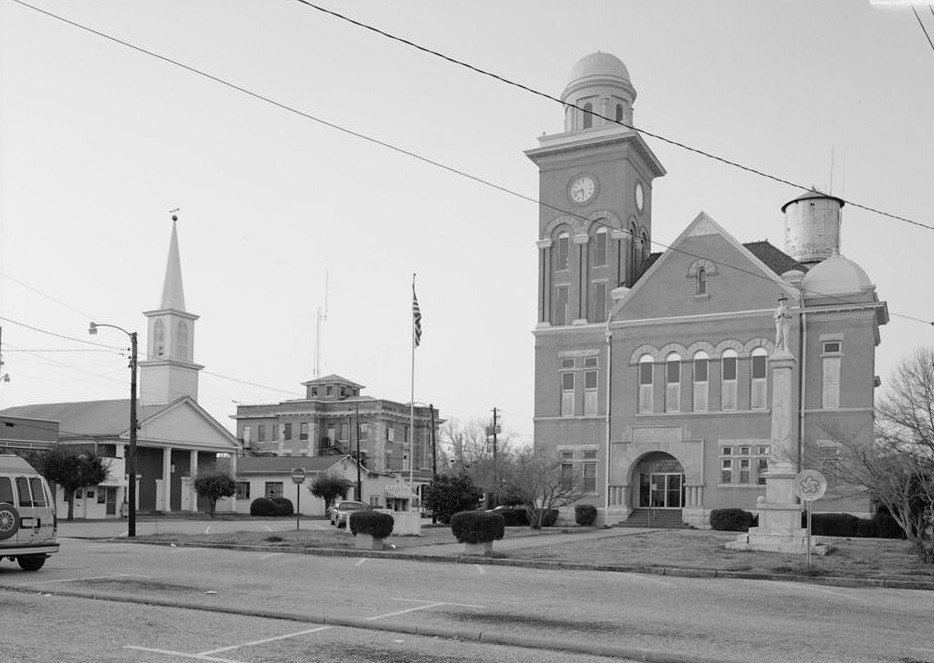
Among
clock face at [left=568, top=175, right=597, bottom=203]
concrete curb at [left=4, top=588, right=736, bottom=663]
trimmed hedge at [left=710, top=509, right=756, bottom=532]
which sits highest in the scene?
clock face at [left=568, top=175, right=597, bottom=203]

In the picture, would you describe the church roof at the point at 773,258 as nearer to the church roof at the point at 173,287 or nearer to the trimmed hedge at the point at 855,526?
the trimmed hedge at the point at 855,526

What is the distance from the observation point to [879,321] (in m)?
48.3

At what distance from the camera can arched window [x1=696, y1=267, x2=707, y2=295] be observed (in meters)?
49.5

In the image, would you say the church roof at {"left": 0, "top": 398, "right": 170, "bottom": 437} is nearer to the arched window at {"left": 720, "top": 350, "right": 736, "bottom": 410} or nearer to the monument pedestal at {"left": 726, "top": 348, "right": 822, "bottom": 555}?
the arched window at {"left": 720, "top": 350, "right": 736, "bottom": 410}

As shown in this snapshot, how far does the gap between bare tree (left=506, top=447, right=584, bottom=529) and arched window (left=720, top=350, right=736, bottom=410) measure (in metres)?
8.42

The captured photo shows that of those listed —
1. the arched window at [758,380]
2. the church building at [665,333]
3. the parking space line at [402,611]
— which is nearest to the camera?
the parking space line at [402,611]

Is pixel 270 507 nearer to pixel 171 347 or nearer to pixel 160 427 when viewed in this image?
pixel 160 427

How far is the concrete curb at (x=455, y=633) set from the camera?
1069cm

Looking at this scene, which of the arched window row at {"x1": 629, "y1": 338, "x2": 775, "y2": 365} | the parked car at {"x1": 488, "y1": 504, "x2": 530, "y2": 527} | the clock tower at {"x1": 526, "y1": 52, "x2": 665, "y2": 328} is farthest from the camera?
the clock tower at {"x1": 526, "y1": 52, "x2": 665, "y2": 328}

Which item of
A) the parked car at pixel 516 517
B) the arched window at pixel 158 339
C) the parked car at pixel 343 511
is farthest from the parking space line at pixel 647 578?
the arched window at pixel 158 339

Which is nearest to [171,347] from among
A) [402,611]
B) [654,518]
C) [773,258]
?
[654,518]

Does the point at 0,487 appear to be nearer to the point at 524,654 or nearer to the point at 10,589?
the point at 10,589

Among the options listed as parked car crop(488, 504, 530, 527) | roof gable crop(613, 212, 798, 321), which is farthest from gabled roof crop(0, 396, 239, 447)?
roof gable crop(613, 212, 798, 321)

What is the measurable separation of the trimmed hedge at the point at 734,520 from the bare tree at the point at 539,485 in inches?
274
